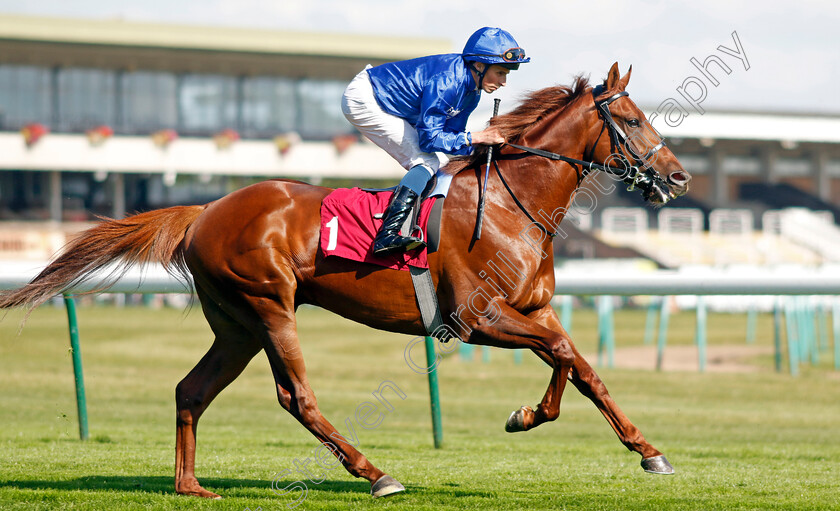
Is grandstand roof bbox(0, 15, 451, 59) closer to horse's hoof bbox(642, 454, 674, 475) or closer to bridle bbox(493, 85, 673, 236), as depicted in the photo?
bridle bbox(493, 85, 673, 236)

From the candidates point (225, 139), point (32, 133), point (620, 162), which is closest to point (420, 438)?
point (620, 162)

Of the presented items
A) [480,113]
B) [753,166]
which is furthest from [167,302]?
[753,166]

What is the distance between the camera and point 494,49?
4.31m

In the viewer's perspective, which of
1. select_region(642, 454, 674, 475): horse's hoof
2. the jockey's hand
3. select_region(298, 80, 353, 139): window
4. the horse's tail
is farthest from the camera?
select_region(298, 80, 353, 139): window

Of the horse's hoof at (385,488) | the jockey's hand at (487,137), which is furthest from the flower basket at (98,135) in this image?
the horse's hoof at (385,488)

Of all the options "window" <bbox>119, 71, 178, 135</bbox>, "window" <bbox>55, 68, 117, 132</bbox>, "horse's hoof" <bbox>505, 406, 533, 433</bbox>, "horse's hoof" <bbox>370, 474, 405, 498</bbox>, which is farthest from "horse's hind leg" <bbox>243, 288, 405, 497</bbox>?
"window" <bbox>55, 68, 117, 132</bbox>

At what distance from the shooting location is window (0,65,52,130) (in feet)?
111

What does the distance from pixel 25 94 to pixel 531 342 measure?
3378 centimetres

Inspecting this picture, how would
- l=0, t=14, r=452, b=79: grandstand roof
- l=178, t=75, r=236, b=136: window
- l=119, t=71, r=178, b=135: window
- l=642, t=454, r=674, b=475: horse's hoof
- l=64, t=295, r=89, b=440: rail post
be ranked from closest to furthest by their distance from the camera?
l=642, t=454, r=674, b=475: horse's hoof → l=64, t=295, r=89, b=440: rail post → l=0, t=14, r=452, b=79: grandstand roof → l=119, t=71, r=178, b=135: window → l=178, t=75, r=236, b=136: window

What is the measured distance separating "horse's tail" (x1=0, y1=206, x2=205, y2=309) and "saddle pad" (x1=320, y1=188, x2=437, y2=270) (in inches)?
31.1

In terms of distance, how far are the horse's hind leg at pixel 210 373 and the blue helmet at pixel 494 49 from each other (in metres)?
1.72

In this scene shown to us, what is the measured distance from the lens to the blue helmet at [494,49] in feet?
14.1

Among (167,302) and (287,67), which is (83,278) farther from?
(287,67)

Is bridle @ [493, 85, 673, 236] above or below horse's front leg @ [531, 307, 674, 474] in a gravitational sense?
above
